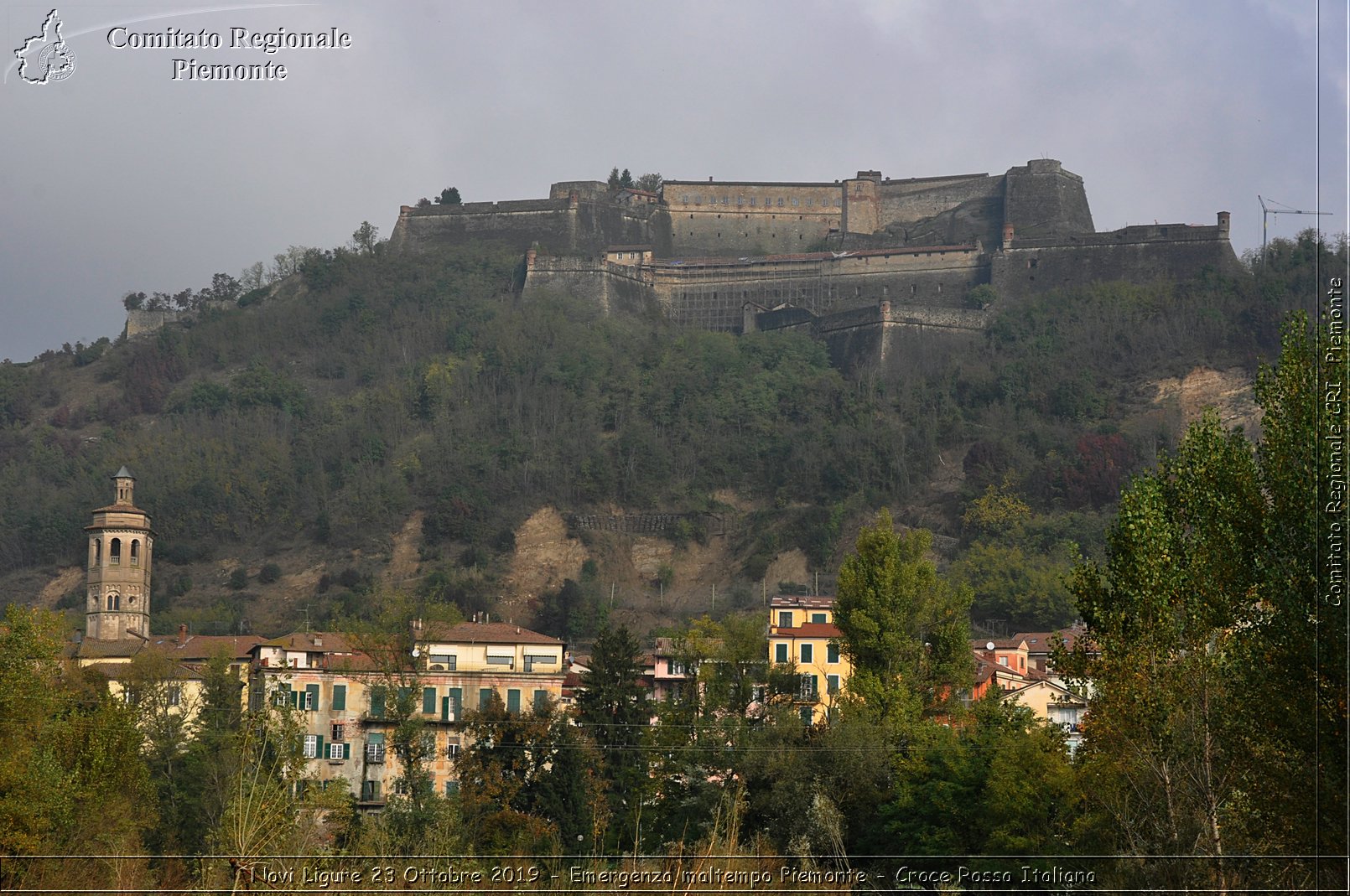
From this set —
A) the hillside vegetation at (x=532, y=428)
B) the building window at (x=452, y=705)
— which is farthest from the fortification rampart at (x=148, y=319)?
the building window at (x=452, y=705)

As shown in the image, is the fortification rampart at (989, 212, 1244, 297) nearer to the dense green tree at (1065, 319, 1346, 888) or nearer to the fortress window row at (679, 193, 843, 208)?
the fortress window row at (679, 193, 843, 208)

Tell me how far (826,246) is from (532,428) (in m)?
21.3

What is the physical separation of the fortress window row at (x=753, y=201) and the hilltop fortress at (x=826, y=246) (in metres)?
0.07

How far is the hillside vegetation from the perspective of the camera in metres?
85.3

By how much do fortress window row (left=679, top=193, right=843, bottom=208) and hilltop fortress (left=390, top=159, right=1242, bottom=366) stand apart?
7 cm

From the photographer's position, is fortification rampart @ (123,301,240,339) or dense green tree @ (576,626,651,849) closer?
dense green tree @ (576,626,651,849)

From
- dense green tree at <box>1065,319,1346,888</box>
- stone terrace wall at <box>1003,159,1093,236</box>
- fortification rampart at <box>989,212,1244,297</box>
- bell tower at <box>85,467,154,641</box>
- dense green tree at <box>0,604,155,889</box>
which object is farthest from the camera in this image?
stone terrace wall at <box>1003,159,1093,236</box>

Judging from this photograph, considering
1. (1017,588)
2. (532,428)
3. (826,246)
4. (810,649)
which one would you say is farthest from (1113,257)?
(810,649)

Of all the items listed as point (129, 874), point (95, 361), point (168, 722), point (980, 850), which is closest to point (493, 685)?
point (168, 722)

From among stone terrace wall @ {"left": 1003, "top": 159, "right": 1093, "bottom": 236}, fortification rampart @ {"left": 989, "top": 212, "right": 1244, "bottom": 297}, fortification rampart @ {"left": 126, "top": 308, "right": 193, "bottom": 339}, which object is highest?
stone terrace wall @ {"left": 1003, "top": 159, "right": 1093, "bottom": 236}

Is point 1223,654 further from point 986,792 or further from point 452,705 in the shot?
point 452,705

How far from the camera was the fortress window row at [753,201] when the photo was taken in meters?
110

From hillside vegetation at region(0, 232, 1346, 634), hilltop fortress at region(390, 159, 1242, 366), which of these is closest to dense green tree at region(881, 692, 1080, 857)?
hillside vegetation at region(0, 232, 1346, 634)

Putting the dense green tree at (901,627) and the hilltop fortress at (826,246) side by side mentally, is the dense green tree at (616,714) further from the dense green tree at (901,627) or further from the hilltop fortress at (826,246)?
the hilltop fortress at (826,246)
